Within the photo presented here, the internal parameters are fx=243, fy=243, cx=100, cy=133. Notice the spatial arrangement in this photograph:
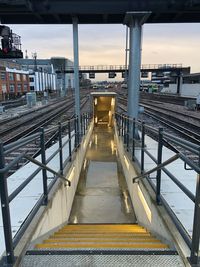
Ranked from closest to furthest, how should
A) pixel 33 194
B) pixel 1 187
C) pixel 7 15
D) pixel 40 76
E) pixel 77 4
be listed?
pixel 1 187 → pixel 33 194 → pixel 77 4 → pixel 7 15 → pixel 40 76

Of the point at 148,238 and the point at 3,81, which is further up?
the point at 3,81

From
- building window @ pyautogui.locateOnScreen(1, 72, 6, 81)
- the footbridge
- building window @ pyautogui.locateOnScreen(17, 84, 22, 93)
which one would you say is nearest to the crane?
the footbridge

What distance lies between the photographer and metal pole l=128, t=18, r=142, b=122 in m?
8.63

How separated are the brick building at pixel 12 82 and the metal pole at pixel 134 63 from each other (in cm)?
3787

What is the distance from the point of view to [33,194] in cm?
426

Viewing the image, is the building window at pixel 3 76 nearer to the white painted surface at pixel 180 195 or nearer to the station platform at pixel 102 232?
the station platform at pixel 102 232

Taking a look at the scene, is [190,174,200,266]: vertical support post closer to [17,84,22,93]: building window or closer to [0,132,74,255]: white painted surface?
[0,132,74,255]: white painted surface

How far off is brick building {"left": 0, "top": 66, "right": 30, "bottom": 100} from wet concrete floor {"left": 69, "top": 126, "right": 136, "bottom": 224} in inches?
1458

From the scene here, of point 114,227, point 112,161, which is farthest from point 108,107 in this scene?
point 114,227

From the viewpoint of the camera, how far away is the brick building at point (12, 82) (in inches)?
1900

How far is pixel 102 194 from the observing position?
7266 mm

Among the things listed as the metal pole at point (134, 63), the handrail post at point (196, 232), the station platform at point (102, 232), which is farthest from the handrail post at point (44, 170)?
the metal pole at point (134, 63)

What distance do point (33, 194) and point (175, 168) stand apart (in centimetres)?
337

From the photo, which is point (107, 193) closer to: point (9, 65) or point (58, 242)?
point (58, 242)
